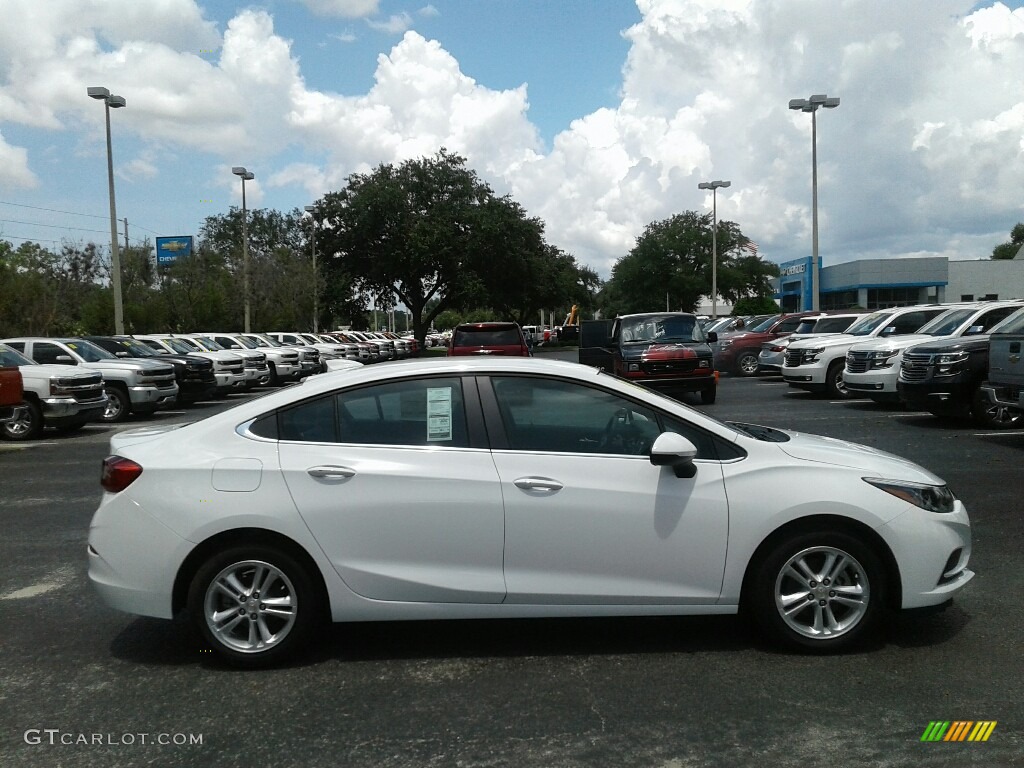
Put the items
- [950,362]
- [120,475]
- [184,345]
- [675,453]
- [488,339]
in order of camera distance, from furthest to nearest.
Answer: [184,345], [488,339], [950,362], [120,475], [675,453]

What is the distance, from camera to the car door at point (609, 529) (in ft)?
14.7

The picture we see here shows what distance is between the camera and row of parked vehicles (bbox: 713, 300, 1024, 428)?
1209cm

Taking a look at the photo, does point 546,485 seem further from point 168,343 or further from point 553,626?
point 168,343

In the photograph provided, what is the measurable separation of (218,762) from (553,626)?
213cm

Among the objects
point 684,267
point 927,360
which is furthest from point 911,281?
point 927,360

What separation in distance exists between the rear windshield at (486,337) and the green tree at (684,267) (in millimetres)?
50993

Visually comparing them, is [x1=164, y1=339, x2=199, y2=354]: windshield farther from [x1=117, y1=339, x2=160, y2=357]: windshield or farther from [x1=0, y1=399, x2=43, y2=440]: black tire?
[x1=0, y1=399, x2=43, y2=440]: black tire

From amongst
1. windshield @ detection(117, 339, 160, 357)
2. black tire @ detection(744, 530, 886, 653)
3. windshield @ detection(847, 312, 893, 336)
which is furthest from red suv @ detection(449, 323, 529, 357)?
black tire @ detection(744, 530, 886, 653)

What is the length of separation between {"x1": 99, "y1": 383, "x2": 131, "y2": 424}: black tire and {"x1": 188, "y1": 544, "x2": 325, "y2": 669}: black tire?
1466 centimetres

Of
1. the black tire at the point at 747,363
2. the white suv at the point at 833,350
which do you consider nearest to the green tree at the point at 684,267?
the black tire at the point at 747,363

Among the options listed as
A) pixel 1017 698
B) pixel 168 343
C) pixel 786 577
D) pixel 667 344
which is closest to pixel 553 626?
pixel 786 577

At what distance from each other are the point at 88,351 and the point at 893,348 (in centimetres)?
1561

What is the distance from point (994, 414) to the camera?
43.8 feet

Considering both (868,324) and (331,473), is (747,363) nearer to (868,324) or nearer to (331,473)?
(868,324)
